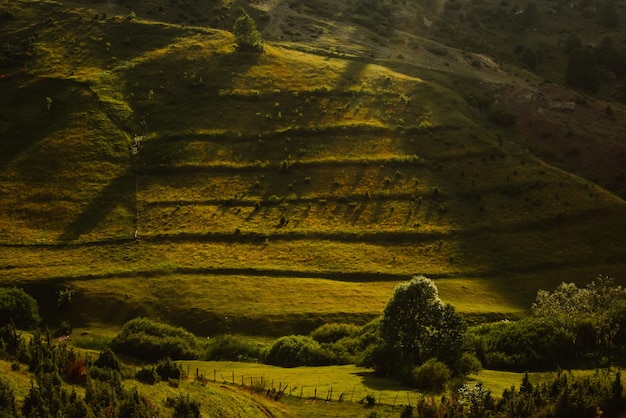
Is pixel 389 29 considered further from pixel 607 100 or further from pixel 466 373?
pixel 466 373

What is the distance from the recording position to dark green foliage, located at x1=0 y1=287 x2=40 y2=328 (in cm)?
6944

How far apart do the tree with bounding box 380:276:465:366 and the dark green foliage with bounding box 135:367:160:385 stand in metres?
24.6

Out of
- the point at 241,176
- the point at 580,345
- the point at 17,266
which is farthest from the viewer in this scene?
the point at 241,176

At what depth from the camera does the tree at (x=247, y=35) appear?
148m

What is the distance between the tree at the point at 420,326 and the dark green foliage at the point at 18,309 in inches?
1702

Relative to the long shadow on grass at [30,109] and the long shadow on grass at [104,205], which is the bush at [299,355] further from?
the long shadow on grass at [30,109]

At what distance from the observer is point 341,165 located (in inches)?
4483

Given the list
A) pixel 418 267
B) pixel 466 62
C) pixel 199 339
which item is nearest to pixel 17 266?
pixel 199 339

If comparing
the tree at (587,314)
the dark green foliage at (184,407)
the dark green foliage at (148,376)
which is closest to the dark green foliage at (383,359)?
the tree at (587,314)

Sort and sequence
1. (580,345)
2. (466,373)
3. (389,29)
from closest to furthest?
(466,373) < (580,345) < (389,29)

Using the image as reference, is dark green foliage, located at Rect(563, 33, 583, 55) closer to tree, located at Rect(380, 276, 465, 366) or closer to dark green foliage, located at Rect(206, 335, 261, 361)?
tree, located at Rect(380, 276, 465, 366)

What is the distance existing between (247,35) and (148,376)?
120m

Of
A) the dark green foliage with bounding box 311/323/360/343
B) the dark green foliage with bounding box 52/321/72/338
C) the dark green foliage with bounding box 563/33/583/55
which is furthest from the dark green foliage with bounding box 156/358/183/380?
the dark green foliage with bounding box 563/33/583/55

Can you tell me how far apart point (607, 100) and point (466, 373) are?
134 m
